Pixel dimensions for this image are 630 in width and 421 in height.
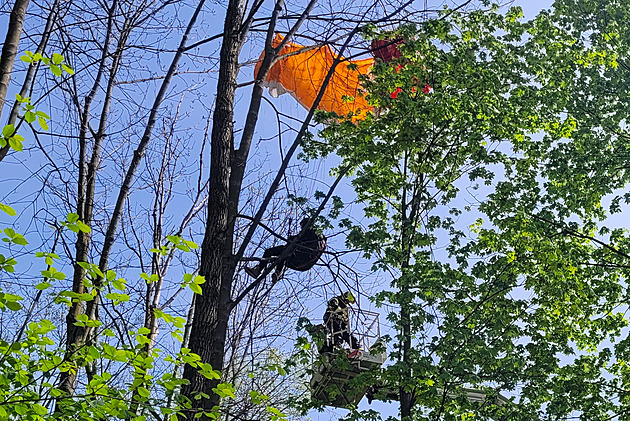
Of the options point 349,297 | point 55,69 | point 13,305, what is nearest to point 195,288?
point 13,305

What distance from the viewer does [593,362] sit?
12547 mm

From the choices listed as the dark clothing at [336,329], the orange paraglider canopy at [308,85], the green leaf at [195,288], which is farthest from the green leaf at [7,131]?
the dark clothing at [336,329]

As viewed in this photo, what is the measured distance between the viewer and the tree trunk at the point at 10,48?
5.67 m

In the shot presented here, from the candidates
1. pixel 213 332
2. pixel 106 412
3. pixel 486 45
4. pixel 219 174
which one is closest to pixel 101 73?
pixel 219 174

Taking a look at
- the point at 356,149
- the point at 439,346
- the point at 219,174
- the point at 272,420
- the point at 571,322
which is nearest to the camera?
the point at 272,420

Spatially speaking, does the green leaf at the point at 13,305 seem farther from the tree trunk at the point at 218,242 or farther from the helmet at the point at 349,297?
the helmet at the point at 349,297

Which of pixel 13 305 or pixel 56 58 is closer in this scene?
pixel 13 305

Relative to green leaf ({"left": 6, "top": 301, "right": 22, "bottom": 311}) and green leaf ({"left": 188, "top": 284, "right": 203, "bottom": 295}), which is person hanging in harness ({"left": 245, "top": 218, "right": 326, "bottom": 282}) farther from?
green leaf ({"left": 6, "top": 301, "right": 22, "bottom": 311})

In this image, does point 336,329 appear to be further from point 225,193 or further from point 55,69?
point 55,69

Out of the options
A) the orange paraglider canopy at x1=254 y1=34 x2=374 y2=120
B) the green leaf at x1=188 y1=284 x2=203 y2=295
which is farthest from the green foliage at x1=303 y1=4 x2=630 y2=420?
the green leaf at x1=188 y1=284 x2=203 y2=295

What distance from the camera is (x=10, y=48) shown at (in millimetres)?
5766

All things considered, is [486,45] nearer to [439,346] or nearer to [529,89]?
[529,89]

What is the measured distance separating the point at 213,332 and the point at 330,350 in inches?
227

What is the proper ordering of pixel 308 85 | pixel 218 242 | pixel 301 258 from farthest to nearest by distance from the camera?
pixel 308 85 → pixel 301 258 → pixel 218 242
